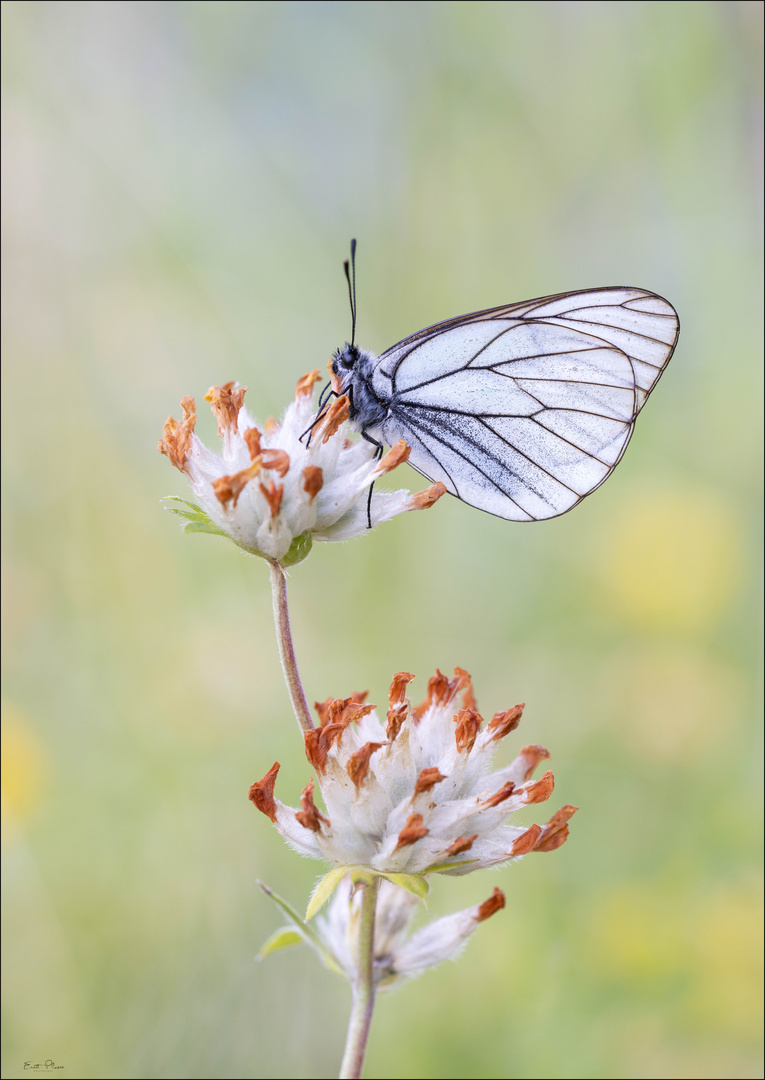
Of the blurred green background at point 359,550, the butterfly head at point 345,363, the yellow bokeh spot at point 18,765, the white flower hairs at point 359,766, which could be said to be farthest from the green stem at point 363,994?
the yellow bokeh spot at point 18,765

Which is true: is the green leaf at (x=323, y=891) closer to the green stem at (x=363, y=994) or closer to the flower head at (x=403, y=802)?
the flower head at (x=403, y=802)

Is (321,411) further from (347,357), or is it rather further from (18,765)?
(18,765)

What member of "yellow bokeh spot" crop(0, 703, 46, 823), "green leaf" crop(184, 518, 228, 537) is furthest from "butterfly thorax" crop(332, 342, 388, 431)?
"yellow bokeh spot" crop(0, 703, 46, 823)

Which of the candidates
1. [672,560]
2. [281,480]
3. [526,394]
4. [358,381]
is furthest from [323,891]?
[672,560]

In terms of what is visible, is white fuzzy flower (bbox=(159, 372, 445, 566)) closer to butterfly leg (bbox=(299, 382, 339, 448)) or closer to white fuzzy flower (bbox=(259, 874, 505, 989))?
butterfly leg (bbox=(299, 382, 339, 448))

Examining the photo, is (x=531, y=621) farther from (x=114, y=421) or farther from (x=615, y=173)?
(x=615, y=173)

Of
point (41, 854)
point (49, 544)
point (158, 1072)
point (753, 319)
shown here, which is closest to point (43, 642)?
point (49, 544)
